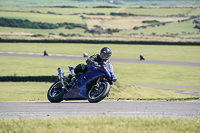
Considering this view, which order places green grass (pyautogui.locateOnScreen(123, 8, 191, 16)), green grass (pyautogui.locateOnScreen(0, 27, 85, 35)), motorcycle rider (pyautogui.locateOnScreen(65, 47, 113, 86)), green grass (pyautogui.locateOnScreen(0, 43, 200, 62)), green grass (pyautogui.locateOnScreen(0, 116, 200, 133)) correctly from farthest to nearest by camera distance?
1. green grass (pyautogui.locateOnScreen(123, 8, 191, 16))
2. green grass (pyautogui.locateOnScreen(0, 27, 85, 35))
3. green grass (pyautogui.locateOnScreen(0, 43, 200, 62))
4. motorcycle rider (pyautogui.locateOnScreen(65, 47, 113, 86))
5. green grass (pyautogui.locateOnScreen(0, 116, 200, 133))

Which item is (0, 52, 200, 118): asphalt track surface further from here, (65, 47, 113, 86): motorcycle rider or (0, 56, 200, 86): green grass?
(0, 56, 200, 86): green grass

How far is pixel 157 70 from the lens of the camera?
37.7 metres

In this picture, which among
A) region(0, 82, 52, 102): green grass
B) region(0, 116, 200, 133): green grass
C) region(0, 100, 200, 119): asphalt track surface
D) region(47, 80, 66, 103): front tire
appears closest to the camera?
region(0, 116, 200, 133): green grass

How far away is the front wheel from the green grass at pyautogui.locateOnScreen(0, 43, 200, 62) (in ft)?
132

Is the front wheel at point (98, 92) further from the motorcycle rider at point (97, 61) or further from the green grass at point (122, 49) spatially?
the green grass at point (122, 49)

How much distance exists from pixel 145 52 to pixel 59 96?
46.4m

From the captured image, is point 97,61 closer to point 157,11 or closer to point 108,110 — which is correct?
point 108,110

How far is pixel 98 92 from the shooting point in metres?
10.4

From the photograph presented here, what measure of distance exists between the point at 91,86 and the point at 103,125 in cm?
377

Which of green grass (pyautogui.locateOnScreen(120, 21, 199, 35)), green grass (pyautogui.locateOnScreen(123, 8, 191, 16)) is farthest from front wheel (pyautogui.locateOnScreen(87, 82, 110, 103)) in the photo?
green grass (pyautogui.locateOnScreen(123, 8, 191, 16))

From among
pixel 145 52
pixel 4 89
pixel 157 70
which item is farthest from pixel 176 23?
pixel 4 89

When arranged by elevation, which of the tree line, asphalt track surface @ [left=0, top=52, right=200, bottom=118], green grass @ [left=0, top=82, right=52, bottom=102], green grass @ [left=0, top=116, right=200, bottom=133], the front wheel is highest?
the tree line

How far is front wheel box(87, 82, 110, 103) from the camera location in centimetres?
1008

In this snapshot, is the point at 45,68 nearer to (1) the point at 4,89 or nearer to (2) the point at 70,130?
(1) the point at 4,89
